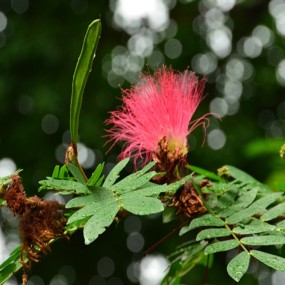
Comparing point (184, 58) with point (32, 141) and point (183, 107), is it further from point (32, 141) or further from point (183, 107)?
point (183, 107)

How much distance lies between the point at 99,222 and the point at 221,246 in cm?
22

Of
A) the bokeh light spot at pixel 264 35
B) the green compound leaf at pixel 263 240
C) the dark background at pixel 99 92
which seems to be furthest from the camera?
the bokeh light spot at pixel 264 35

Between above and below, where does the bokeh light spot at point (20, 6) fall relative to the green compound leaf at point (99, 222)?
above

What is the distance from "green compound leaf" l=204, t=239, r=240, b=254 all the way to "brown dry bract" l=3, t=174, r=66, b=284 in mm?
257

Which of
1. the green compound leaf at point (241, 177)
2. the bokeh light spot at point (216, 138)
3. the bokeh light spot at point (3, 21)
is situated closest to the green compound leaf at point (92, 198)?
the green compound leaf at point (241, 177)

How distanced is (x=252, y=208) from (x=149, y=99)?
306mm

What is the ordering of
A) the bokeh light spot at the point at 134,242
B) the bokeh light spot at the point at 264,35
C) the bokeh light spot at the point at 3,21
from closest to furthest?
the bokeh light spot at the point at 3,21 → the bokeh light spot at the point at 134,242 → the bokeh light spot at the point at 264,35

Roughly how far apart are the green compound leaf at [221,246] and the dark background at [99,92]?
12.7 ft

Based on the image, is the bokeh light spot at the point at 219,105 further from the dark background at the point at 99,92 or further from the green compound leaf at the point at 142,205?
the green compound leaf at the point at 142,205

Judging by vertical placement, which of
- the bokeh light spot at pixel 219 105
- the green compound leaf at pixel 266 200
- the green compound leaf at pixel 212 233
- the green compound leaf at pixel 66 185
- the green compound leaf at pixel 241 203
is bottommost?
the bokeh light spot at pixel 219 105

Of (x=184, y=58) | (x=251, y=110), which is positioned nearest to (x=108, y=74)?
(x=184, y=58)

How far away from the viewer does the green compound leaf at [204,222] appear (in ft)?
3.67

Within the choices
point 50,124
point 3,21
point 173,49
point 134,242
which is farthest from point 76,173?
point 173,49

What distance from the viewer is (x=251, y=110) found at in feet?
20.6
